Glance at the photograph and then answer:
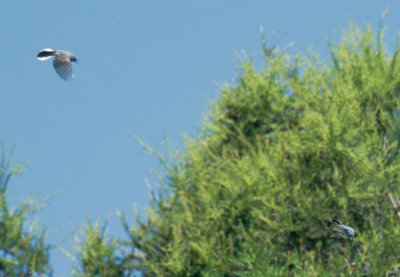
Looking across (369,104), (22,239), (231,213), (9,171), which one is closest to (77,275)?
(22,239)

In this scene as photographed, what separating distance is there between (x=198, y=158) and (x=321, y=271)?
5823 mm

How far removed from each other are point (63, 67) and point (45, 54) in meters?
0.56

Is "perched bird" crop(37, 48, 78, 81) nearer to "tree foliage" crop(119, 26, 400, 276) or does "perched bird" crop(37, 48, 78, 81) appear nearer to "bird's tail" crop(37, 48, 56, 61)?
"bird's tail" crop(37, 48, 56, 61)

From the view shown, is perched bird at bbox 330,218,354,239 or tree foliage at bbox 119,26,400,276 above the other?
tree foliage at bbox 119,26,400,276

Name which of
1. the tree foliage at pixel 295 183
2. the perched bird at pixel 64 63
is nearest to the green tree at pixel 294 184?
the tree foliage at pixel 295 183

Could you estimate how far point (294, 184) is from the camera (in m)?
14.4

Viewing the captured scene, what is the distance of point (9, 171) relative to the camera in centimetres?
1717

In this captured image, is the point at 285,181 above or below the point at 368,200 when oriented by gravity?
above

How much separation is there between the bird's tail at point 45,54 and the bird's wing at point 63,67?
0.34 meters

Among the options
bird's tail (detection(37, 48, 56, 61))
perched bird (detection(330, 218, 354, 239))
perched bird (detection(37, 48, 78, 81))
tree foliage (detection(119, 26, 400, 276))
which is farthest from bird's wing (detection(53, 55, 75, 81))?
tree foliage (detection(119, 26, 400, 276))

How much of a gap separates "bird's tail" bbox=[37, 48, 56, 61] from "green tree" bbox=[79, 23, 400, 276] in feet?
18.5

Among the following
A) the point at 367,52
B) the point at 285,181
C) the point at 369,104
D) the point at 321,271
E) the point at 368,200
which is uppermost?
the point at 367,52

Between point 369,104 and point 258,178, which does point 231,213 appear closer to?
point 258,178

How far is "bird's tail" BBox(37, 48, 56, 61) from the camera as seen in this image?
26.0ft
